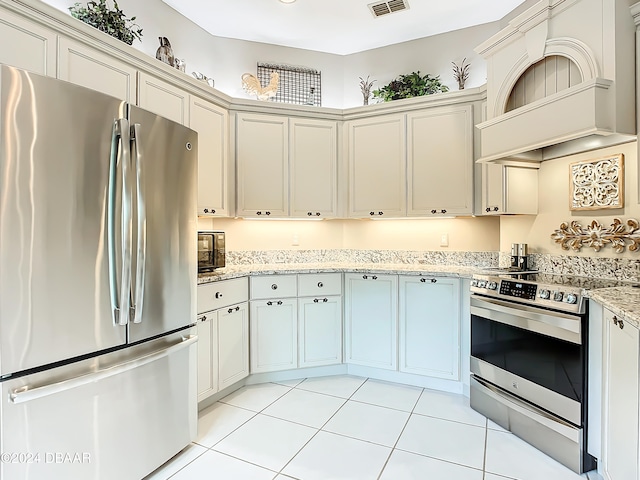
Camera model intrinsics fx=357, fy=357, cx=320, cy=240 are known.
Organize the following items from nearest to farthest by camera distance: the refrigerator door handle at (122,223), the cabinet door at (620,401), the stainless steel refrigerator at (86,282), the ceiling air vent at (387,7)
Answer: the stainless steel refrigerator at (86,282)
the cabinet door at (620,401)
the refrigerator door handle at (122,223)
the ceiling air vent at (387,7)

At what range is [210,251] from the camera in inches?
116

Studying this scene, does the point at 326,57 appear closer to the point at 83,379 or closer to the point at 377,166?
the point at 377,166

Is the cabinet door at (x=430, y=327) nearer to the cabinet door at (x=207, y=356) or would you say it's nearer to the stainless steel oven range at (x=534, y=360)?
the stainless steel oven range at (x=534, y=360)

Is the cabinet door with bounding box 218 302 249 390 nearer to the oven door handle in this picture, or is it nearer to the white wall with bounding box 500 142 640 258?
the oven door handle

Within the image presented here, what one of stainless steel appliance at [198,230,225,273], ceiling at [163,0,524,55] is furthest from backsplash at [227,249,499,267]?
ceiling at [163,0,524,55]

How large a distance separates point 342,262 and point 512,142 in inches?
76.8

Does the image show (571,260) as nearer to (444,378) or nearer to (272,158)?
(444,378)

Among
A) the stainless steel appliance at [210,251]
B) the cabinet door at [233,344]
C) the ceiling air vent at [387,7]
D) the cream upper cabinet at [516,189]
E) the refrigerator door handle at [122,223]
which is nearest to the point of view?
the refrigerator door handle at [122,223]

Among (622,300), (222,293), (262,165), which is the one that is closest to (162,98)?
(262,165)

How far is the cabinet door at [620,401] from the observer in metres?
1.43

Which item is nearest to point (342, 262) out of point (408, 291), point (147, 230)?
point (408, 291)

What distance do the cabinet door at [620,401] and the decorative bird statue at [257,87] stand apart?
3.08m

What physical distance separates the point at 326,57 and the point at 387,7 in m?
0.93

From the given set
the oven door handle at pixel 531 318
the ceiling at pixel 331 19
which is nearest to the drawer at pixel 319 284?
the oven door handle at pixel 531 318
